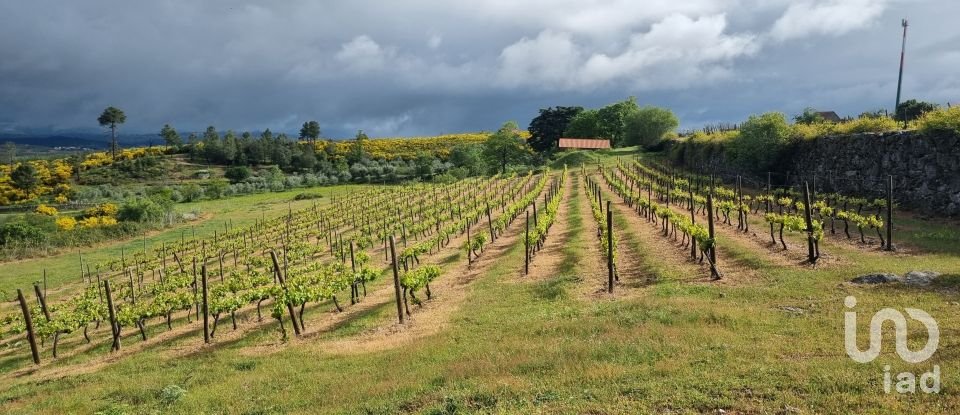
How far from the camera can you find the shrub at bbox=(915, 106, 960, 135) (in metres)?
27.8

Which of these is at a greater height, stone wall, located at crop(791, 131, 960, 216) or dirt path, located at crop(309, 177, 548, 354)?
stone wall, located at crop(791, 131, 960, 216)

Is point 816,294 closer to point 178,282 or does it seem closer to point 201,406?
point 201,406

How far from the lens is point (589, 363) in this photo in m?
10.3

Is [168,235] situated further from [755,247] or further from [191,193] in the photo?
[755,247]

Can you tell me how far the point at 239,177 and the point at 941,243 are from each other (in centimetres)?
10078

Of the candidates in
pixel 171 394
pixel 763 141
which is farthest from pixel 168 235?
pixel 763 141

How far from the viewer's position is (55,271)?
3700 centimetres

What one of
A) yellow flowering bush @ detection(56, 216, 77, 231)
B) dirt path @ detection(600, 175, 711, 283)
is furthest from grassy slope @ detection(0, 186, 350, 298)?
dirt path @ detection(600, 175, 711, 283)

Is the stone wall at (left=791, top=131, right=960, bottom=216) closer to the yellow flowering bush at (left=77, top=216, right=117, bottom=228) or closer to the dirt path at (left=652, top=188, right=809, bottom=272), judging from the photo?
the dirt path at (left=652, top=188, right=809, bottom=272)

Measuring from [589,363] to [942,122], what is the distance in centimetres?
3066

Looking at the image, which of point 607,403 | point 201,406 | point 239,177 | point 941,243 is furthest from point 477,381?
point 239,177

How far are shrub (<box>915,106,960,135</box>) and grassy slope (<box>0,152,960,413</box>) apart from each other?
1452 centimetres

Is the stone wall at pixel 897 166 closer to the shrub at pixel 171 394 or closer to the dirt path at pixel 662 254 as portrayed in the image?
the dirt path at pixel 662 254

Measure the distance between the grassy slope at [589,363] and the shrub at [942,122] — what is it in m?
14.5
